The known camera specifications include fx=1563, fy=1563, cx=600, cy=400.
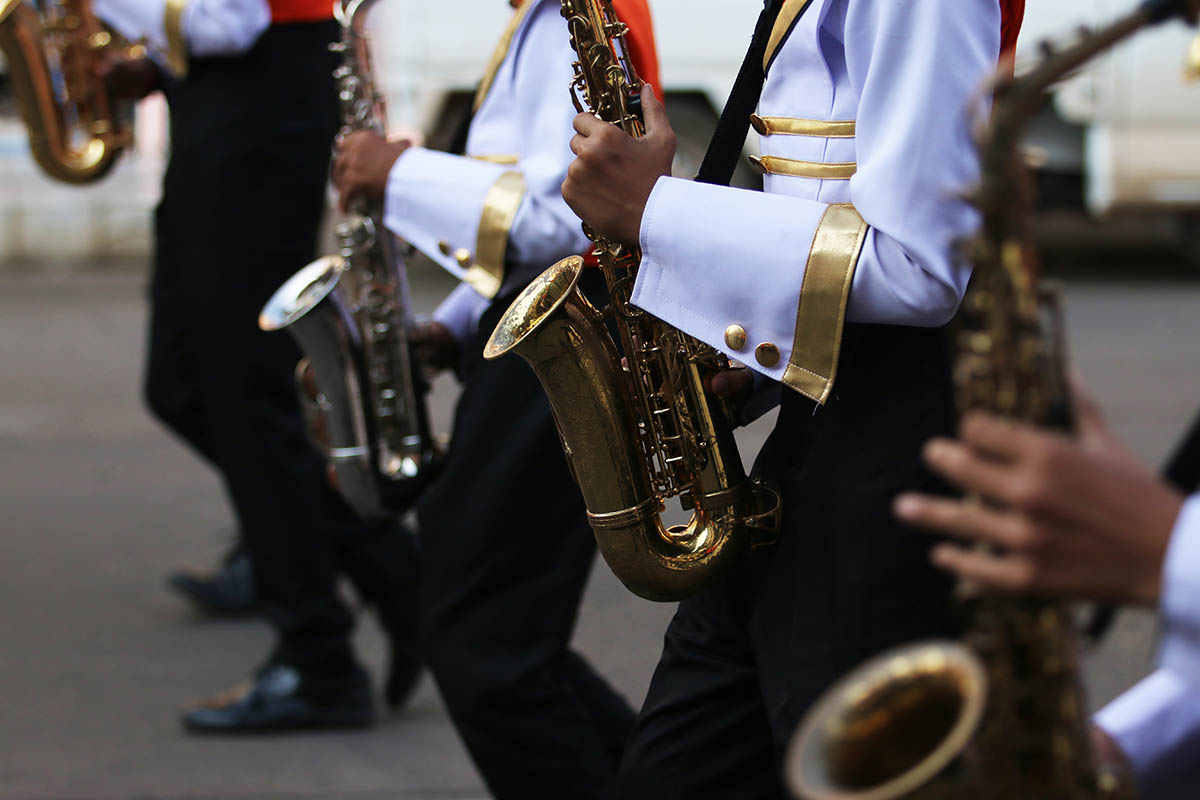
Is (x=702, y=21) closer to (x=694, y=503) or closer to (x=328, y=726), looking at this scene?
(x=328, y=726)

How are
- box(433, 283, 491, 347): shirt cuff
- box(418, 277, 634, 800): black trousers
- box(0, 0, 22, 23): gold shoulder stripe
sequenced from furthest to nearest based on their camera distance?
box(0, 0, 22, 23): gold shoulder stripe → box(433, 283, 491, 347): shirt cuff → box(418, 277, 634, 800): black trousers

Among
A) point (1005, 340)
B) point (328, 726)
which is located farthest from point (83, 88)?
point (1005, 340)

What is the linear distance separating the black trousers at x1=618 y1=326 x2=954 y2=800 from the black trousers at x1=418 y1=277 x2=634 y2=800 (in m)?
0.65

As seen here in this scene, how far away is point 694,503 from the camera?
1931 mm

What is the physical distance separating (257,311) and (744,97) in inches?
75.4

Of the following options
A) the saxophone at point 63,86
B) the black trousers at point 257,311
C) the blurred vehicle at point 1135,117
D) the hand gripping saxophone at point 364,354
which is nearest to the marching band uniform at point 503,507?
the hand gripping saxophone at point 364,354

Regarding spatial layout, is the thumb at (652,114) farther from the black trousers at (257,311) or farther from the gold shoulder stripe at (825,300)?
the black trousers at (257,311)

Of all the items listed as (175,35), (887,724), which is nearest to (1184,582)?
(887,724)

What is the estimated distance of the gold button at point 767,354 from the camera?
167 centimetres

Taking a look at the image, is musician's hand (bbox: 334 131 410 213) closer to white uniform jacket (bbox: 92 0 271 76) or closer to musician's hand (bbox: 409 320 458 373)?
musician's hand (bbox: 409 320 458 373)

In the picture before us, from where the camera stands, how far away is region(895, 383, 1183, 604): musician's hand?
106cm

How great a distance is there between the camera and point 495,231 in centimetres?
244

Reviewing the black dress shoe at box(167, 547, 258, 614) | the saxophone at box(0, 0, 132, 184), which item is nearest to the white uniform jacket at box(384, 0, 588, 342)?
the saxophone at box(0, 0, 132, 184)

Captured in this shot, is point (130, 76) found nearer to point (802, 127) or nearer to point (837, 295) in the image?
point (802, 127)
